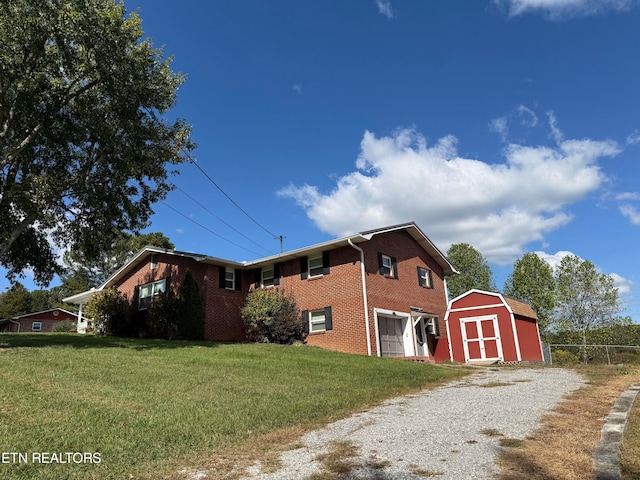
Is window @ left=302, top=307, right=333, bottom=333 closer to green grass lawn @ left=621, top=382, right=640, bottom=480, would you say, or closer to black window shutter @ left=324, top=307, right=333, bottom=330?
black window shutter @ left=324, top=307, right=333, bottom=330

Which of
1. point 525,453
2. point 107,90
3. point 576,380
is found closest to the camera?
point 525,453

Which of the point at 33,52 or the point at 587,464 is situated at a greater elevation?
the point at 33,52

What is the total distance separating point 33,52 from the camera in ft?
43.0

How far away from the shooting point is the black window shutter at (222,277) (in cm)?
2152

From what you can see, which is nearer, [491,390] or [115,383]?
[115,383]

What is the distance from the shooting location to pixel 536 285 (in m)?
37.3

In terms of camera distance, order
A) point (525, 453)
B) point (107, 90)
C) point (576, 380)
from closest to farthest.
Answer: point (525, 453) → point (576, 380) → point (107, 90)

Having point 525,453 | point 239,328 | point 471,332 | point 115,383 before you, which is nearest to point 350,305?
point 239,328

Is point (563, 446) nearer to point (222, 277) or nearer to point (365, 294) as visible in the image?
point (365, 294)

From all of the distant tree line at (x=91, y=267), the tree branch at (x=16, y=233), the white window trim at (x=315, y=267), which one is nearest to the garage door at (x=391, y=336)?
the white window trim at (x=315, y=267)

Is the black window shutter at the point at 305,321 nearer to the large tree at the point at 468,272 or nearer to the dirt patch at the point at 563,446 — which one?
the dirt patch at the point at 563,446

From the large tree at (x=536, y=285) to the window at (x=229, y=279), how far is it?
24.7 meters

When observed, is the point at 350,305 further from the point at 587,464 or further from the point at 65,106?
the point at 587,464

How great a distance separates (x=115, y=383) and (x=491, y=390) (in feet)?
25.9
